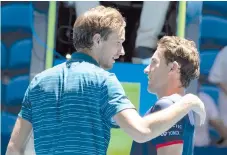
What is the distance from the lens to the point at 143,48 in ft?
15.6

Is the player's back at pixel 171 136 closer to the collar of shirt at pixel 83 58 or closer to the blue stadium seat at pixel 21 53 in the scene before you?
the collar of shirt at pixel 83 58

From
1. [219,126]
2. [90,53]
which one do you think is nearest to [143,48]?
[219,126]

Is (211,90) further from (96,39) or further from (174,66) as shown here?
(96,39)

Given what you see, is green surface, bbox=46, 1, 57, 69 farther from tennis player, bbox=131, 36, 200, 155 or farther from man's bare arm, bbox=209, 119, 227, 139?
tennis player, bbox=131, 36, 200, 155

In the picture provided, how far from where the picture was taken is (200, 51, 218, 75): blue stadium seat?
4738 mm

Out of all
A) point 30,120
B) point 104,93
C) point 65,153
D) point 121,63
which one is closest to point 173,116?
point 104,93

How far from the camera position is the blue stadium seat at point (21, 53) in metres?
4.74

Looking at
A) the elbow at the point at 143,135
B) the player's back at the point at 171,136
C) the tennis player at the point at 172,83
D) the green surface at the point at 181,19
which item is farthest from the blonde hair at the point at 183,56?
the green surface at the point at 181,19

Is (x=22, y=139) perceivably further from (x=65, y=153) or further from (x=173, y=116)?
(x=173, y=116)

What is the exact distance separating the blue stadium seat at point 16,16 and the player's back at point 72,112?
2841mm

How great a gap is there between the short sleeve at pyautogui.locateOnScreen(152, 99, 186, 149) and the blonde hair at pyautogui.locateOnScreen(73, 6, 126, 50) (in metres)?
0.35

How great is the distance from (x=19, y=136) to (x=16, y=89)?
2.70m

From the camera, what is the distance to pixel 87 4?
4777 mm

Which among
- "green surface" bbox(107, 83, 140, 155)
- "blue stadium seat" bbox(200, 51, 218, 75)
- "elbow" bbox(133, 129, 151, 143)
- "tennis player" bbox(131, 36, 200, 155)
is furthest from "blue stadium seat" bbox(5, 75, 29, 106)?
"elbow" bbox(133, 129, 151, 143)
